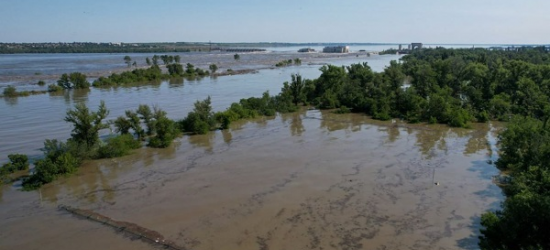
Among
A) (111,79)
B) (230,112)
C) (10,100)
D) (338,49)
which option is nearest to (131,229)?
(230,112)

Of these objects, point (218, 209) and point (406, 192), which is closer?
point (218, 209)

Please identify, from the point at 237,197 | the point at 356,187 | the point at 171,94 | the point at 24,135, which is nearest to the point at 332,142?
the point at 356,187

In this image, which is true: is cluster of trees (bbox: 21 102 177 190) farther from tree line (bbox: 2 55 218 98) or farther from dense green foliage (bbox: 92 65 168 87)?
dense green foliage (bbox: 92 65 168 87)

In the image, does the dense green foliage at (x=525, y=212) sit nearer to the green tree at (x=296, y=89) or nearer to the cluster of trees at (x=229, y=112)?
the cluster of trees at (x=229, y=112)

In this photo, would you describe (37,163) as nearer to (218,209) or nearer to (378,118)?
(218,209)

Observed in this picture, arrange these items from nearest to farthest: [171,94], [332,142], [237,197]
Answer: [237,197] < [332,142] < [171,94]

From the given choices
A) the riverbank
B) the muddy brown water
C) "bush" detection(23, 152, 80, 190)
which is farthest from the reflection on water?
"bush" detection(23, 152, 80, 190)
